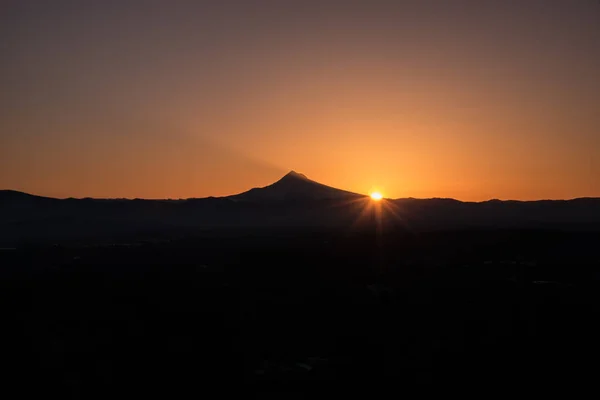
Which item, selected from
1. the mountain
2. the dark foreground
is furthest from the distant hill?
the dark foreground

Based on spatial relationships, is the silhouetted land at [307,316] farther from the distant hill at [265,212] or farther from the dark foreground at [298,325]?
the distant hill at [265,212]

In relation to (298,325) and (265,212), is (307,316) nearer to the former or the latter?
(298,325)

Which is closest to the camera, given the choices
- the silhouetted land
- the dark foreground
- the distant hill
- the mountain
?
the dark foreground

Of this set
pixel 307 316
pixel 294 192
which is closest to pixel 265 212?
pixel 294 192

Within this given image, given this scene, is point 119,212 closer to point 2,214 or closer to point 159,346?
point 2,214

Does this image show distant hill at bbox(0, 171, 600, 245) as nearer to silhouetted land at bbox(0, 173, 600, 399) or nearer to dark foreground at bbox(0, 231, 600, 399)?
silhouetted land at bbox(0, 173, 600, 399)

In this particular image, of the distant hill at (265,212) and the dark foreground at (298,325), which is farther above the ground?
the distant hill at (265,212)

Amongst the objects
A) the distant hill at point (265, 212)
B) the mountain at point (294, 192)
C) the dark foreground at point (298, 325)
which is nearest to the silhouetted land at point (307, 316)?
the dark foreground at point (298, 325)
